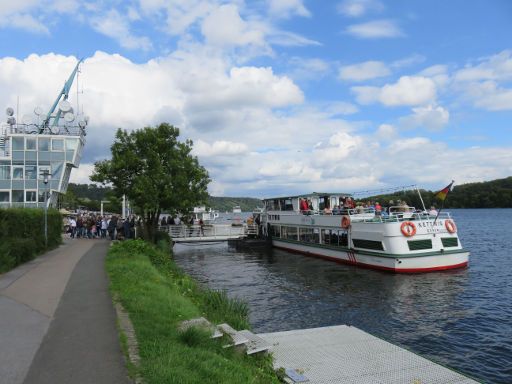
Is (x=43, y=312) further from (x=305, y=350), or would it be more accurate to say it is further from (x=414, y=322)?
(x=414, y=322)

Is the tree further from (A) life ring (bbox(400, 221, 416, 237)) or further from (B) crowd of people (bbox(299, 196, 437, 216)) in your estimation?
(A) life ring (bbox(400, 221, 416, 237))

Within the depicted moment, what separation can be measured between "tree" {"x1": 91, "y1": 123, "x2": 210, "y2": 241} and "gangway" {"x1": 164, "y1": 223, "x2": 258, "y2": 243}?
8847 mm

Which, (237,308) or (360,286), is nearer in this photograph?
(237,308)

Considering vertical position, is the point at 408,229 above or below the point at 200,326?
above

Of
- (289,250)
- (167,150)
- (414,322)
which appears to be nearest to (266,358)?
(414,322)

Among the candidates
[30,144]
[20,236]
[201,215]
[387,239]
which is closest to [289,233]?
[387,239]

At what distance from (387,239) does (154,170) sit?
16.2m

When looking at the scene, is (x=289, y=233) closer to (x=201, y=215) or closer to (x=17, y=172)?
(x=201, y=215)

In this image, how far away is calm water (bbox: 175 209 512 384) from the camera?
41.5 ft

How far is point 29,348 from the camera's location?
25.0ft

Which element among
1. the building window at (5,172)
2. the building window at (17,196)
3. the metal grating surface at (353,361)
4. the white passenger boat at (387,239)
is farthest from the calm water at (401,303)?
the building window at (5,172)

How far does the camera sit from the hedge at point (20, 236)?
17344 millimetres

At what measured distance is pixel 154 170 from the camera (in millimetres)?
30766

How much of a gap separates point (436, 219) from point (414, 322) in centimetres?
1224
